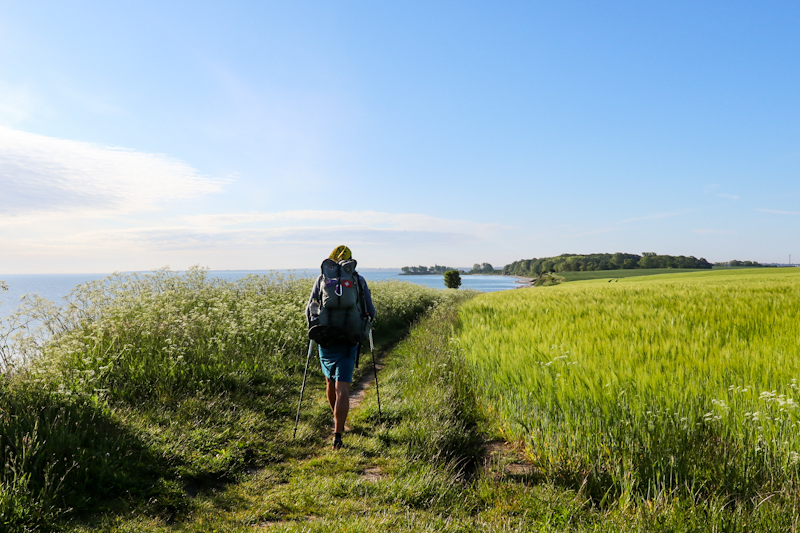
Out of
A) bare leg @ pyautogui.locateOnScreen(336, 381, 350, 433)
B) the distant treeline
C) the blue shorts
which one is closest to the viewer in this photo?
bare leg @ pyautogui.locateOnScreen(336, 381, 350, 433)

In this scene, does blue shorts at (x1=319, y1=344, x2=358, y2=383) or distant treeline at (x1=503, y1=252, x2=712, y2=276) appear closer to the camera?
blue shorts at (x1=319, y1=344, x2=358, y2=383)

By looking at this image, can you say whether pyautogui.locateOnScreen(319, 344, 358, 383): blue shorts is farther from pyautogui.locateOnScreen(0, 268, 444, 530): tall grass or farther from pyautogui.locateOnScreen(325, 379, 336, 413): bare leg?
pyautogui.locateOnScreen(0, 268, 444, 530): tall grass

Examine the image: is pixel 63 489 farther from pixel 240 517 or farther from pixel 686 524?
pixel 686 524

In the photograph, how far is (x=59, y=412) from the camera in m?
4.35

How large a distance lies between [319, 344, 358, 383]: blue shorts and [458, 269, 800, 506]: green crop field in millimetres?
2100

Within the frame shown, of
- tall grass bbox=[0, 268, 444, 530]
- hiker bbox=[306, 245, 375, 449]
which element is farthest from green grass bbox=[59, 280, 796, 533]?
hiker bbox=[306, 245, 375, 449]

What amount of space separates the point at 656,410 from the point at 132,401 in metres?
6.76

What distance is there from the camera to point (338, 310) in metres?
5.51

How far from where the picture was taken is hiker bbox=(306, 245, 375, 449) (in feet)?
17.7

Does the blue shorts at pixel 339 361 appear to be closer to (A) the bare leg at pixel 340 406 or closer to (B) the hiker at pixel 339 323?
(B) the hiker at pixel 339 323

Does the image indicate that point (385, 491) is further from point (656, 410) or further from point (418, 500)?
point (656, 410)

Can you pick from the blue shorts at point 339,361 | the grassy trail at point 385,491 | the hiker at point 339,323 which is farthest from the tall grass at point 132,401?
the blue shorts at point 339,361

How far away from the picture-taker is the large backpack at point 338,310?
17.8 ft

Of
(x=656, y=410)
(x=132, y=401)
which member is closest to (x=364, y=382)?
(x=132, y=401)
